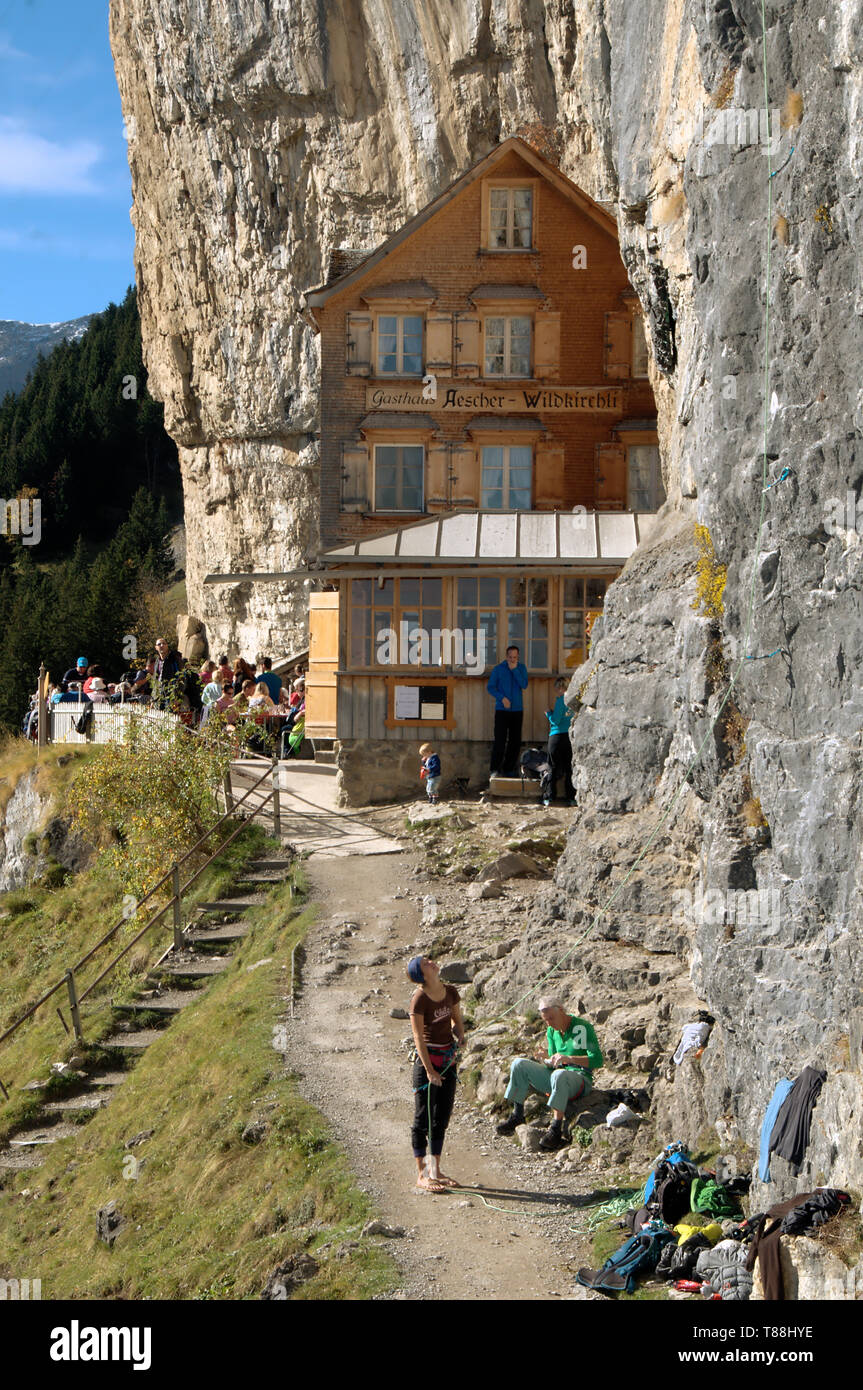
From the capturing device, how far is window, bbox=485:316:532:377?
26.4 metres

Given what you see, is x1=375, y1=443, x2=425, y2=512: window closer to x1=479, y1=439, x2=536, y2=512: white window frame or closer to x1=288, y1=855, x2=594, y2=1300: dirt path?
x1=479, y1=439, x2=536, y2=512: white window frame

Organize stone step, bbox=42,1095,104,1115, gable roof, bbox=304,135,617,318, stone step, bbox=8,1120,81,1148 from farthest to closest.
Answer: gable roof, bbox=304,135,617,318 → stone step, bbox=42,1095,104,1115 → stone step, bbox=8,1120,81,1148

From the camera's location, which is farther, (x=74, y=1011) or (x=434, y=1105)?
(x=74, y=1011)

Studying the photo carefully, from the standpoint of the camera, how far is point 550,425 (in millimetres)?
26500

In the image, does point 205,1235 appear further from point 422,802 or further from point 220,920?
point 422,802

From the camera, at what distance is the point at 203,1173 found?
42.3ft

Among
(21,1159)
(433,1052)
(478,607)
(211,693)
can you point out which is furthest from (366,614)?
(433,1052)

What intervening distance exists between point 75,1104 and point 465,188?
17.6 m

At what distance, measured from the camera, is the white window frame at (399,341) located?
86.2 feet

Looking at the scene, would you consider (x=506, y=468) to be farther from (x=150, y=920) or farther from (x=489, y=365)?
(x=150, y=920)

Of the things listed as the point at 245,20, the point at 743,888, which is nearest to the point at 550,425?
the point at 743,888

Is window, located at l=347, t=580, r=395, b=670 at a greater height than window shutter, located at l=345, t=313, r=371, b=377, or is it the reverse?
window shutter, located at l=345, t=313, r=371, b=377

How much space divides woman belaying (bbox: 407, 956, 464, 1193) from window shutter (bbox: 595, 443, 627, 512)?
17.1m

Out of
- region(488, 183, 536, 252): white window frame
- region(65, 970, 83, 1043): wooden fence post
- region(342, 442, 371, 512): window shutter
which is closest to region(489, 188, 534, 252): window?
region(488, 183, 536, 252): white window frame
